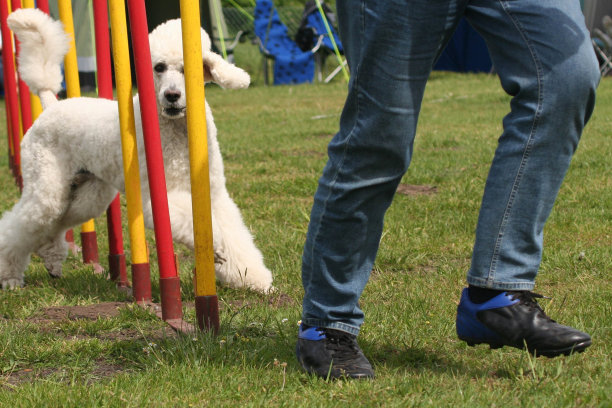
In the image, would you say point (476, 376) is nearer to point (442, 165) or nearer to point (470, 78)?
point (442, 165)

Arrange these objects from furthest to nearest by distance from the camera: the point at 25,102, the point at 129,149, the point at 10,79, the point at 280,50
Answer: the point at 280,50 < the point at 10,79 < the point at 25,102 < the point at 129,149

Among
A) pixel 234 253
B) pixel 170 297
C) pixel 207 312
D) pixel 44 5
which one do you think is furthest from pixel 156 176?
pixel 44 5

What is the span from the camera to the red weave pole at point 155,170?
3136 millimetres

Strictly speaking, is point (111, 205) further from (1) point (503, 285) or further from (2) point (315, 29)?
(2) point (315, 29)

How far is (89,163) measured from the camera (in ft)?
14.0

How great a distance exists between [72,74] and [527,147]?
9.67ft

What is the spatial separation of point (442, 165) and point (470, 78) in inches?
421

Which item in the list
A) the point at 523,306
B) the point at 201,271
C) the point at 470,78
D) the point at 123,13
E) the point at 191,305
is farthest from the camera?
the point at 470,78

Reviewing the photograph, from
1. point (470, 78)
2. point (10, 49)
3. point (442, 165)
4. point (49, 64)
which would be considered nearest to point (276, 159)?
point (442, 165)

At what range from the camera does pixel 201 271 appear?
2.85 metres

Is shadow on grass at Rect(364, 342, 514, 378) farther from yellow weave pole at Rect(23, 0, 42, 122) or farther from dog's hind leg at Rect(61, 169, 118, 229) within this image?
yellow weave pole at Rect(23, 0, 42, 122)

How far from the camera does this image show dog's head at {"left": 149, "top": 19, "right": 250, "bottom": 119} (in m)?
3.98

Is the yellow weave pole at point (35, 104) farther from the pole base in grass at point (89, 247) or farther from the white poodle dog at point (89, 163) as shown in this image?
the pole base in grass at point (89, 247)

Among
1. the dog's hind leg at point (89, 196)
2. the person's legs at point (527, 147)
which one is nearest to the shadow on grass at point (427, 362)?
the person's legs at point (527, 147)
